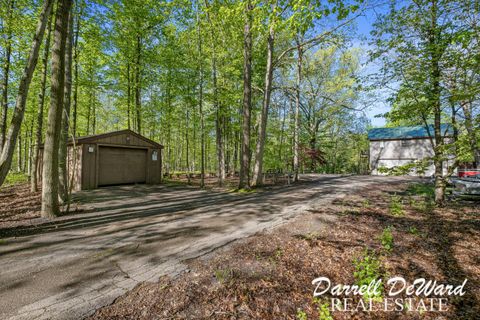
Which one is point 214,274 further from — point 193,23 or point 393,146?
point 393,146

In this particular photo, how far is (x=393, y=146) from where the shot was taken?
78.9 ft

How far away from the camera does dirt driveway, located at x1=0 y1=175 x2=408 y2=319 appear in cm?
228

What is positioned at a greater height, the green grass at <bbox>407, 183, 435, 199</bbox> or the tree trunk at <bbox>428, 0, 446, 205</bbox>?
the tree trunk at <bbox>428, 0, 446, 205</bbox>

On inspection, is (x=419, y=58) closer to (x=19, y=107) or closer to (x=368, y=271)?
(x=368, y=271)

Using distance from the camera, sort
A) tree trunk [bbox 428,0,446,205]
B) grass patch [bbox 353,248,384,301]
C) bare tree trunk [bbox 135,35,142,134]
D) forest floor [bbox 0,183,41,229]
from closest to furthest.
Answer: grass patch [bbox 353,248,384,301], forest floor [bbox 0,183,41,229], tree trunk [bbox 428,0,446,205], bare tree trunk [bbox 135,35,142,134]

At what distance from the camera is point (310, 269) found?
10.00 feet

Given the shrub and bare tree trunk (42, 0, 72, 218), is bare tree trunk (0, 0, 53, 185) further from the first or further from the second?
the shrub

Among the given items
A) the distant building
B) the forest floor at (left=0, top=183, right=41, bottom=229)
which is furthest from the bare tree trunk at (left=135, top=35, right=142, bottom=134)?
the distant building

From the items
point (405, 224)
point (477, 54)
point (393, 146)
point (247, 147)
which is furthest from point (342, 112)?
point (405, 224)

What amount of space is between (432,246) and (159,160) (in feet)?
43.8

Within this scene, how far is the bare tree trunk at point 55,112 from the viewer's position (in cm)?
498

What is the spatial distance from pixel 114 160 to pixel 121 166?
513mm

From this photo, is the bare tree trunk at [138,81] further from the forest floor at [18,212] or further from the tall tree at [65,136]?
the forest floor at [18,212]

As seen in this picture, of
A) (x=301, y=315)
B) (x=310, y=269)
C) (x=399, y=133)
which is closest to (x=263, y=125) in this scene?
(x=310, y=269)
